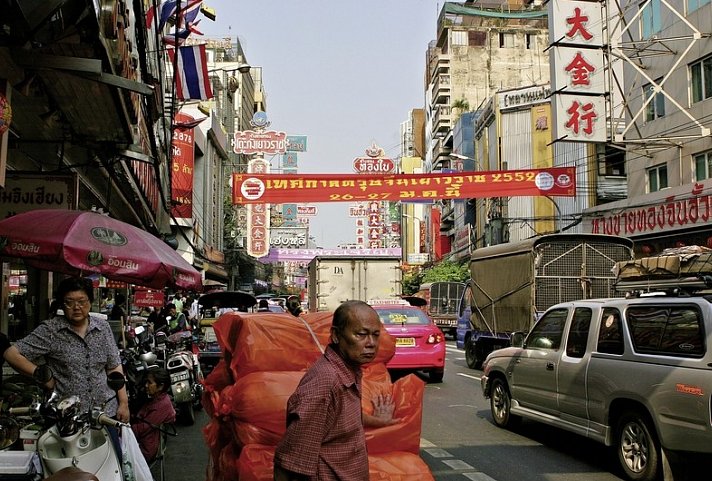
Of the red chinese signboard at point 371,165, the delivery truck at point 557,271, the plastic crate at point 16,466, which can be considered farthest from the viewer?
the red chinese signboard at point 371,165

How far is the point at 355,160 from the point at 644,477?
53.2 metres

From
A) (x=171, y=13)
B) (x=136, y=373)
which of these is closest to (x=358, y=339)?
(x=136, y=373)

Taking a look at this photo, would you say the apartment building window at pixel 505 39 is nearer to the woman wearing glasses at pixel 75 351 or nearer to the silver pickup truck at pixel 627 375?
the silver pickup truck at pixel 627 375

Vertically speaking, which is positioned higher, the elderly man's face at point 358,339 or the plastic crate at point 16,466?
the elderly man's face at point 358,339

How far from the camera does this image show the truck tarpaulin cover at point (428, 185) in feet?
77.0

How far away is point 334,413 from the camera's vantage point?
2.77 m

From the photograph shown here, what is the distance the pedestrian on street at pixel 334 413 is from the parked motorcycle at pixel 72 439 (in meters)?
1.50

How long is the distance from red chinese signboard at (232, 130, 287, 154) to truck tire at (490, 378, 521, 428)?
44.1 m

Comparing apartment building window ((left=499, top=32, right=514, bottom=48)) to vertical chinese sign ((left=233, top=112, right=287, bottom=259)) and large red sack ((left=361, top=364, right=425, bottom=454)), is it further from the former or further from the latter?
large red sack ((left=361, top=364, right=425, bottom=454))

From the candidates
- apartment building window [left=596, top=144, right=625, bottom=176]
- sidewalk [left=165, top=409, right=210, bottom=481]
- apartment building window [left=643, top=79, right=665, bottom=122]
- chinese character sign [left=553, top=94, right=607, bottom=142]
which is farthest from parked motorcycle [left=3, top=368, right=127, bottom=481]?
apartment building window [left=596, top=144, right=625, bottom=176]

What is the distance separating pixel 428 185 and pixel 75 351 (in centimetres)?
1932

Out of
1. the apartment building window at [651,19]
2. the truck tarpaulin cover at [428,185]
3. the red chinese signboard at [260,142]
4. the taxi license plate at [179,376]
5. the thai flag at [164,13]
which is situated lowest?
the taxi license plate at [179,376]

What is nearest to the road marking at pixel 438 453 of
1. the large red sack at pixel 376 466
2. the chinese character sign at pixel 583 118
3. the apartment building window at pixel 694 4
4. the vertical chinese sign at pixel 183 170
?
the large red sack at pixel 376 466

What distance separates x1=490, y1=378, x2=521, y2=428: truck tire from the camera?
9.38 metres
